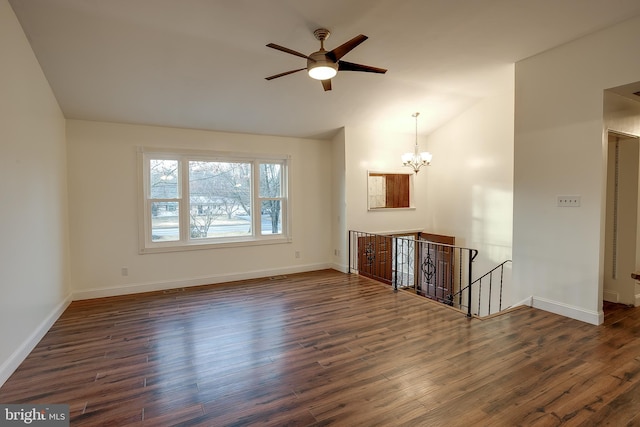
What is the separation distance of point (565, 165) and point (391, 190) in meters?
3.46

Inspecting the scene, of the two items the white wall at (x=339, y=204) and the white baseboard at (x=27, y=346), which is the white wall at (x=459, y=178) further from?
the white baseboard at (x=27, y=346)

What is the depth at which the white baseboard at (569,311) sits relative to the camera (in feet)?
11.1

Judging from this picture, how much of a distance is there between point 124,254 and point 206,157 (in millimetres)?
1927

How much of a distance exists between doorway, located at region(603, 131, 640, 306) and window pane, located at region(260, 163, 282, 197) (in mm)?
4755

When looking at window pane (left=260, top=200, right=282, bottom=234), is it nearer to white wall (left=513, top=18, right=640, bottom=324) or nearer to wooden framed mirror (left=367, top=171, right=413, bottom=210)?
wooden framed mirror (left=367, top=171, right=413, bottom=210)

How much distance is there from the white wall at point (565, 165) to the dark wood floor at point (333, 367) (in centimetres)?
42

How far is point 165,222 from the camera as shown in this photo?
16.8 ft

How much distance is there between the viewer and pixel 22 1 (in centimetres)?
259

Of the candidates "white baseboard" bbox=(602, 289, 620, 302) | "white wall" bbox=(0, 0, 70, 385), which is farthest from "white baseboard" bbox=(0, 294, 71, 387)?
"white baseboard" bbox=(602, 289, 620, 302)

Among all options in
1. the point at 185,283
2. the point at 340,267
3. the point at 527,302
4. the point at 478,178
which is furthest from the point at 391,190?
the point at 185,283

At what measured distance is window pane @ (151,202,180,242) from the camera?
5035mm

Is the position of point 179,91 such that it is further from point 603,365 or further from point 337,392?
point 603,365

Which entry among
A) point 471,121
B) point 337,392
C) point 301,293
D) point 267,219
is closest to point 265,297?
point 301,293

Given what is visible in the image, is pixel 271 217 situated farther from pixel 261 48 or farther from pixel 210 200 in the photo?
pixel 261 48
